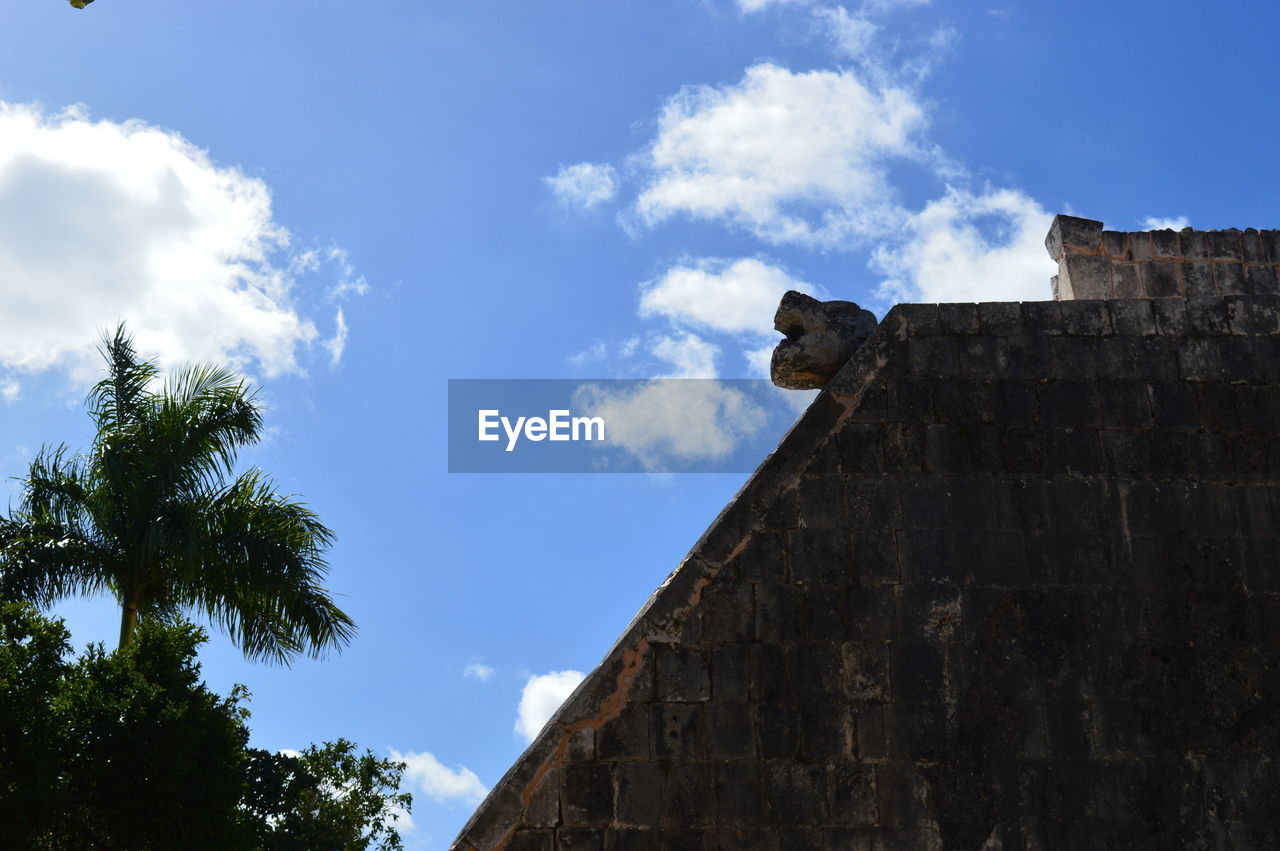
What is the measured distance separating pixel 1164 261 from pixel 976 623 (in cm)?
253

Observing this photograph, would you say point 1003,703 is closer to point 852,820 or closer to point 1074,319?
point 852,820

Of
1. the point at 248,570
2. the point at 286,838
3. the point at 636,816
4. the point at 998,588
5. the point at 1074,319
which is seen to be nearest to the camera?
the point at 636,816

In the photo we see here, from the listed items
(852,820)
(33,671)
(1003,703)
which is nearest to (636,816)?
(852,820)

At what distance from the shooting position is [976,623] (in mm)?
5332

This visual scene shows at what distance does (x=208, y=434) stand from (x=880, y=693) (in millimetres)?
12760

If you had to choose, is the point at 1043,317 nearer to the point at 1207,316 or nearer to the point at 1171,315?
the point at 1171,315

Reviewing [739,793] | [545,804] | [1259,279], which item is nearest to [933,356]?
[1259,279]

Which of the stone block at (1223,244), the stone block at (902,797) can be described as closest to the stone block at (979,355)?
the stone block at (1223,244)

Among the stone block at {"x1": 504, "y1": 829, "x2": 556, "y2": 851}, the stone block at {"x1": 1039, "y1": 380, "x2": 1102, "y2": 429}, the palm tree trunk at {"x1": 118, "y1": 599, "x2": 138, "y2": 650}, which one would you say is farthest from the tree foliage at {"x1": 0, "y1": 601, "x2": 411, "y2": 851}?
the stone block at {"x1": 1039, "y1": 380, "x2": 1102, "y2": 429}

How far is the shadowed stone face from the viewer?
5.98 meters

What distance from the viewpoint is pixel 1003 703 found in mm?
5215

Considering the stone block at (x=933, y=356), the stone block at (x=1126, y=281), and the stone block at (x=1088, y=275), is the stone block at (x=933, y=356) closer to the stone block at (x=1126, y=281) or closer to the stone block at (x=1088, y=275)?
the stone block at (x=1088, y=275)

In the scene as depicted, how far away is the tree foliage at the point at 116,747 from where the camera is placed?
11.6 m

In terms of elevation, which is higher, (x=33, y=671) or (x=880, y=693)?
(x=33, y=671)
